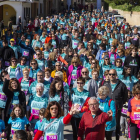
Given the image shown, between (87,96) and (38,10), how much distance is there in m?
43.1

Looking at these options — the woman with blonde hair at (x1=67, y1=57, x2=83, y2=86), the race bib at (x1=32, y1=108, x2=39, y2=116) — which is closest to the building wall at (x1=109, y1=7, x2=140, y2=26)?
the woman with blonde hair at (x1=67, y1=57, x2=83, y2=86)

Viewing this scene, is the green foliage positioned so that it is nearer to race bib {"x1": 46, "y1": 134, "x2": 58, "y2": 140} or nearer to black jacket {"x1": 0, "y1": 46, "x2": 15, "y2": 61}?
black jacket {"x1": 0, "y1": 46, "x2": 15, "y2": 61}

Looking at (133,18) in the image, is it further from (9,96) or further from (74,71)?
(9,96)

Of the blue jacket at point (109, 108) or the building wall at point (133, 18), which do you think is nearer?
the blue jacket at point (109, 108)

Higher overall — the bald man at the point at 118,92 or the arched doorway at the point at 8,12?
the arched doorway at the point at 8,12

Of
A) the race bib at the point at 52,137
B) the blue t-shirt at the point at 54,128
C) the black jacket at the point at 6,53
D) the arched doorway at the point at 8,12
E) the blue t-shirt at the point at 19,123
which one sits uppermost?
the arched doorway at the point at 8,12

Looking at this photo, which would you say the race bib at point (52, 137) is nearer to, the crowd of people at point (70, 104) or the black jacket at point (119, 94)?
the crowd of people at point (70, 104)

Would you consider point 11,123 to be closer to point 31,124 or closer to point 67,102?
point 31,124

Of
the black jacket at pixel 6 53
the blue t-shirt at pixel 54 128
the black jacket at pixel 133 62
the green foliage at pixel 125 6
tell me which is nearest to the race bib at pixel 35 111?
the blue t-shirt at pixel 54 128

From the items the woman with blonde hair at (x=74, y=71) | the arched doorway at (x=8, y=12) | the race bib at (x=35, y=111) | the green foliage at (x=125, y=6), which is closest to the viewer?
the race bib at (x=35, y=111)

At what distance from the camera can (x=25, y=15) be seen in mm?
41344

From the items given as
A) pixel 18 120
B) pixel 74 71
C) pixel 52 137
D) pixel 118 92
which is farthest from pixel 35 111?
pixel 74 71

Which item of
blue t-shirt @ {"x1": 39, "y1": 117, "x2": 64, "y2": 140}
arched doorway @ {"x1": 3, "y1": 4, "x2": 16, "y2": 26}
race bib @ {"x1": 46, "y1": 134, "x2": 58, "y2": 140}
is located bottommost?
race bib @ {"x1": 46, "y1": 134, "x2": 58, "y2": 140}

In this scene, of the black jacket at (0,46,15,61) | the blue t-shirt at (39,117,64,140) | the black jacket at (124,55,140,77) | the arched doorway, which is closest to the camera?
the blue t-shirt at (39,117,64,140)
